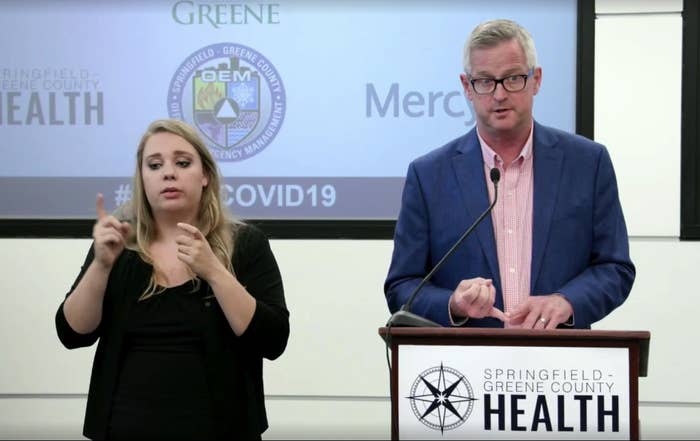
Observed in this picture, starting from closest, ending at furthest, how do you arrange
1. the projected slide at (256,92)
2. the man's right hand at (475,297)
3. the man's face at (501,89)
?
1. the man's right hand at (475,297)
2. the man's face at (501,89)
3. the projected slide at (256,92)

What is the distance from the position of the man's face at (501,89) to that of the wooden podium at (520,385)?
79cm

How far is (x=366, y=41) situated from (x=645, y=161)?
1473mm

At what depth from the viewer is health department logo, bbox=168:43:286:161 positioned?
4.64 meters

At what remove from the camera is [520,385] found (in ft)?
6.22

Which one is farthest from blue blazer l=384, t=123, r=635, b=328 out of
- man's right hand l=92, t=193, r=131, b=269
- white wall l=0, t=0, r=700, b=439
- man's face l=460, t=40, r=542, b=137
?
white wall l=0, t=0, r=700, b=439

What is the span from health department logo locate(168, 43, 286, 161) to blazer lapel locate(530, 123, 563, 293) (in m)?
2.22

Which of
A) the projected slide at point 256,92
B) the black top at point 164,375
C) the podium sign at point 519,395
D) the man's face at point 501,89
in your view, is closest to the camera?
the podium sign at point 519,395

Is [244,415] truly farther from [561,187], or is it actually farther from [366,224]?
[366,224]

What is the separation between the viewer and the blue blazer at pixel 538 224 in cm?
252

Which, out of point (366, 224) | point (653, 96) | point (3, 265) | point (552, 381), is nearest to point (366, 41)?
point (366, 224)

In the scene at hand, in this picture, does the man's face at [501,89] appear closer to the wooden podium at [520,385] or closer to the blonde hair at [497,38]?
the blonde hair at [497,38]

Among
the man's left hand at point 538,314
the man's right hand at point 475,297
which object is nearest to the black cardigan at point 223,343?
the man's right hand at point 475,297

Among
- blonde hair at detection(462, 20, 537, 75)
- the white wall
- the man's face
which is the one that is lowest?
the white wall

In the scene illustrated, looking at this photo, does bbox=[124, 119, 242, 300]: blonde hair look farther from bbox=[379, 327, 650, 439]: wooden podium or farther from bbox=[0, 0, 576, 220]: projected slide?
bbox=[0, 0, 576, 220]: projected slide
